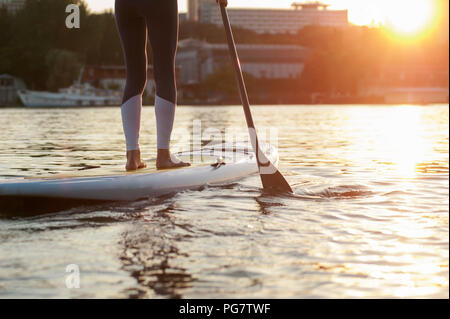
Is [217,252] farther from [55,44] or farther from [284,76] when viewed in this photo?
[284,76]

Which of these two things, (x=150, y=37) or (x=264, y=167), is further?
(x=264, y=167)

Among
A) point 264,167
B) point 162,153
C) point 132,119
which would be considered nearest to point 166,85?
point 132,119

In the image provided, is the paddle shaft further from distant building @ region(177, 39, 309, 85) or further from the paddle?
distant building @ region(177, 39, 309, 85)

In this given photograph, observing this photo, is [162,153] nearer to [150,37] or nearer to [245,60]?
[150,37]

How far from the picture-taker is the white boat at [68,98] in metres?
68.0

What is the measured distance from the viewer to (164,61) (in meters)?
5.48

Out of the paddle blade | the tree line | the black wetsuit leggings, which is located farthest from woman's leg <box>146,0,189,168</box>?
the tree line

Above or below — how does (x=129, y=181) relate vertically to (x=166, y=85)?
below

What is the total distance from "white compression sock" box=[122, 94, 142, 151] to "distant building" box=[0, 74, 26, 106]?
72.1m

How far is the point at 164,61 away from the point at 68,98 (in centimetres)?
6612

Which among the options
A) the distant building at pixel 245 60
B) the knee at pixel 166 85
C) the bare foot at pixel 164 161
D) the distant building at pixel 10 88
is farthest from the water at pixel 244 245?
the distant building at pixel 245 60

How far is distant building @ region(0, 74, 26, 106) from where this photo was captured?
74.2 metres

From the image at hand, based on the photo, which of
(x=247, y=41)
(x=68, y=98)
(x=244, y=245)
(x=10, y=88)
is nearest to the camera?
(x=244, y=245)
